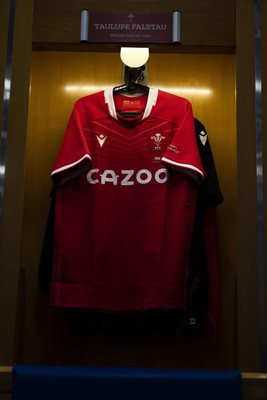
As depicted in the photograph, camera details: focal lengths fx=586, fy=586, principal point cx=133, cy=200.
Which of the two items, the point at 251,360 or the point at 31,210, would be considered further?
the point at 31,210

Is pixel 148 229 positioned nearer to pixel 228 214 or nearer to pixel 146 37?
→ pixel 228 214

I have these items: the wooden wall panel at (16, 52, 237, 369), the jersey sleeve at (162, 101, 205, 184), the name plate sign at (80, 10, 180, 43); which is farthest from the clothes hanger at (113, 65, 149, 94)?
the name plate sign at (80, 10, 180, 43)

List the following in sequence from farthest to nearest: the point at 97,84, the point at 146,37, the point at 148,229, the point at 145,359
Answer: the point at 97,84 < the point at 145,359 < the point at 148,229 < the point at 146,37

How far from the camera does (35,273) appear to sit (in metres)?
2.41

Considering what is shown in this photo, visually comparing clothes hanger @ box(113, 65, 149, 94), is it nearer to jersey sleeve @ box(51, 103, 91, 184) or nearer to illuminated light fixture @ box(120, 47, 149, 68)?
illuminated light fixture @ box(120, 47, 149, 68)

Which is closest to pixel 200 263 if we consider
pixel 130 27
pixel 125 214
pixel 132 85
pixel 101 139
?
pixel 125 214

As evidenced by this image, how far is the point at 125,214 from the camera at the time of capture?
2.22m

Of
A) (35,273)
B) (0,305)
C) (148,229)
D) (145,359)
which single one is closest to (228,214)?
(148,229)

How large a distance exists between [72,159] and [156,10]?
2.03 ft

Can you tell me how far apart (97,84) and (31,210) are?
24.7 inches

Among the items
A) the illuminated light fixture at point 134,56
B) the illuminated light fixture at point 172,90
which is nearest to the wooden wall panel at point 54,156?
the illuminated light fixture at point 172,90

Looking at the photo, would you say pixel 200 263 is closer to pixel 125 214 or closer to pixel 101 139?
pixel 125 214

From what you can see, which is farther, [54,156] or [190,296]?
[54,156]

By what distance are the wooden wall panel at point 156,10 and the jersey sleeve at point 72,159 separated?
39 centimetres
